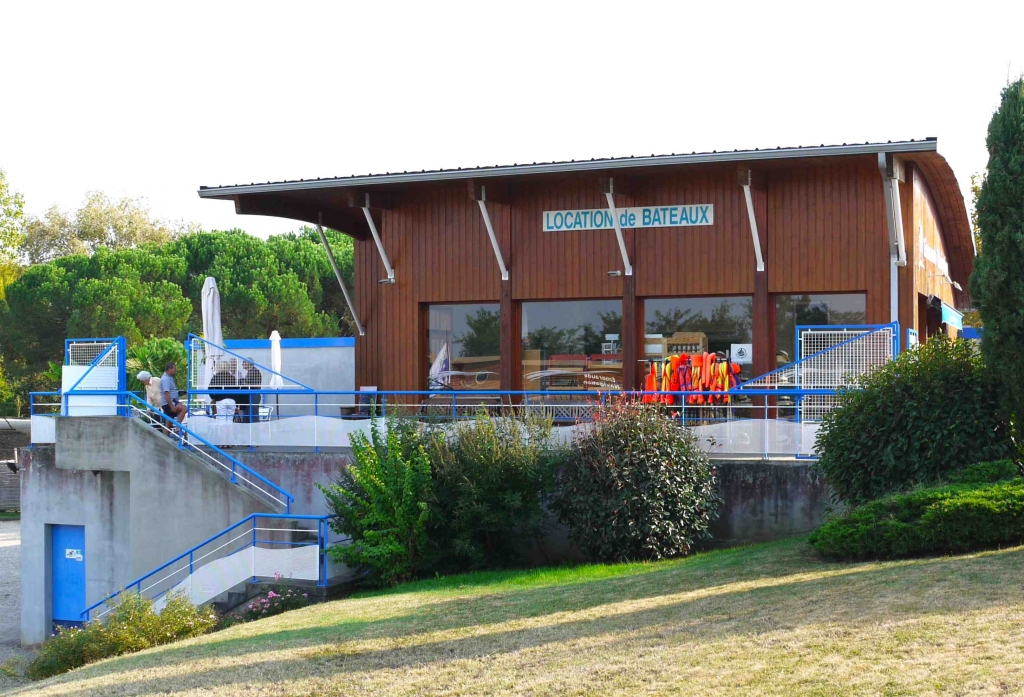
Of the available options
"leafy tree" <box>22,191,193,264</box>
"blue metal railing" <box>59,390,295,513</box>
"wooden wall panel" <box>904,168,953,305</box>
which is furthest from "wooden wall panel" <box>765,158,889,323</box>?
"leafy tree" <box>22,191,193,264</box>

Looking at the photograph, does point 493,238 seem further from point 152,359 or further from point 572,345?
point 152,359

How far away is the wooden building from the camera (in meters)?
19.1

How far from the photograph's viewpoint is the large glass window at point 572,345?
2080 centimetres

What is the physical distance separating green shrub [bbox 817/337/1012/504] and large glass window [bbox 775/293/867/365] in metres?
4.88

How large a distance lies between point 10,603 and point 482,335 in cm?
1165

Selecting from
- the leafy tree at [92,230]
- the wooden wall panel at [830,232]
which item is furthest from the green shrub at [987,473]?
the leafy tree at [92,230]

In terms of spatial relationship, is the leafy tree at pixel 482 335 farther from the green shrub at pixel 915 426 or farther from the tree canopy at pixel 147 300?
the tree canopy at pixel 147 300

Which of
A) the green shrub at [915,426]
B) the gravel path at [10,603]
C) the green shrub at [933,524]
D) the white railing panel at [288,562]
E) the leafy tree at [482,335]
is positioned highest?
the leafy tree at [482,335]

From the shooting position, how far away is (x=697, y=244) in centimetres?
2017

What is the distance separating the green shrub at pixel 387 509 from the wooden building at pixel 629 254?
18.5 ft

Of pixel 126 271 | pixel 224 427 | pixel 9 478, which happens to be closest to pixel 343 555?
pixel 224 427

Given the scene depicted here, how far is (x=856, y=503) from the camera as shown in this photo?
1361 centimetres

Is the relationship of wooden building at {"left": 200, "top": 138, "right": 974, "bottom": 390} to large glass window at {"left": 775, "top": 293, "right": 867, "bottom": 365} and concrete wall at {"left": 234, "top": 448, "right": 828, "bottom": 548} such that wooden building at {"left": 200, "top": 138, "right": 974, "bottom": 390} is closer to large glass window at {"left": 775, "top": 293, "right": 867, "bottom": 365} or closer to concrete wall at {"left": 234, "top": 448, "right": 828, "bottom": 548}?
large glass window at {"left": 775, "top": 293, "right": 867, "bottom": 365}

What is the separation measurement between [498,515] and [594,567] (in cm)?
165
